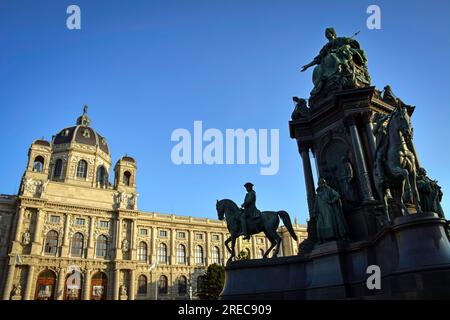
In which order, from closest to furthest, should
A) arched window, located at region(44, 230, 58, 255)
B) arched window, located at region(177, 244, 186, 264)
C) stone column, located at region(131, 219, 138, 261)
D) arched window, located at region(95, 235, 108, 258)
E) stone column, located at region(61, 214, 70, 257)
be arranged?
1. arched window, located at region(44, 230, 58, 255)
2. stone column, located at region(61, 214, 70, 257)
3. arched window, located at region(95, 235, 108, 258)
4. stone column, located at region(131, 219, 138, 261)
5. arched window, located at region(177, 244, 186, 264)

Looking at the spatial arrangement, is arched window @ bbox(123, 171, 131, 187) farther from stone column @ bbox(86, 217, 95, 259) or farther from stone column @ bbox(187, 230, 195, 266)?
stone column @ bbox(187, 230, 195, 266)

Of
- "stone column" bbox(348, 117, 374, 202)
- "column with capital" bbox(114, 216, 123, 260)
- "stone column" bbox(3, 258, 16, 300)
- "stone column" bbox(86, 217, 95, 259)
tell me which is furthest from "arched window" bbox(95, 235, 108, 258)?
"stone column" bbox(348, 117, 374, 202)

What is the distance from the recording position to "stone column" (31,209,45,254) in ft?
150

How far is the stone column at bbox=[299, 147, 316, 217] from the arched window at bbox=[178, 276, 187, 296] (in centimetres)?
5060

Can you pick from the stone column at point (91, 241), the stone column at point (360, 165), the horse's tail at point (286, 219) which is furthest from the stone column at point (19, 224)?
the stone column at point (360, 165)

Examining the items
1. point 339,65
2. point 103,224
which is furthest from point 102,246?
point 339,65

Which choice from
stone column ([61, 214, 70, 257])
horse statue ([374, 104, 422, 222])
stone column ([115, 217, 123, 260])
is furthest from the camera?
stone column ([115, 217, 123, 260])

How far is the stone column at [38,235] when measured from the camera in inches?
1797

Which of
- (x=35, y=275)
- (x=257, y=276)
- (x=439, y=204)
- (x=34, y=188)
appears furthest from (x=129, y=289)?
(x=439, y=204)

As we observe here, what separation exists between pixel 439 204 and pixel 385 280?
419cm

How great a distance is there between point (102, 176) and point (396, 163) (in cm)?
6095

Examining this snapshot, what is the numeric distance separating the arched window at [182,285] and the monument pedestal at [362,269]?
50.3m

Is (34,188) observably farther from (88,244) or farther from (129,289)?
(129,289)
